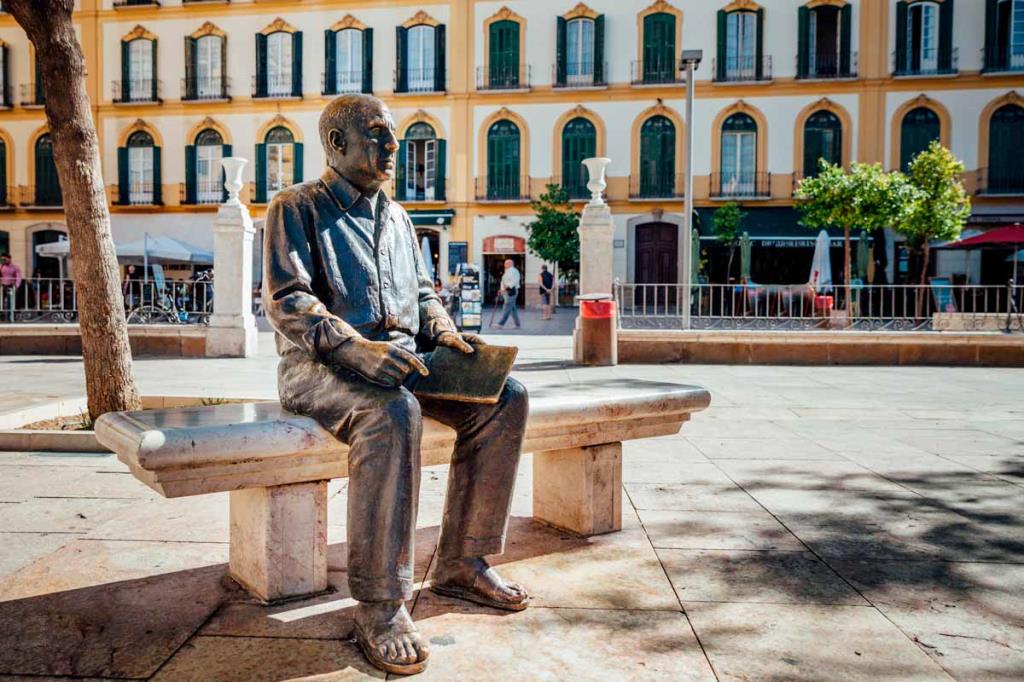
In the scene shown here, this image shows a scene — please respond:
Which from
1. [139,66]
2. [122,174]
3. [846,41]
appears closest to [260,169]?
[122,174]

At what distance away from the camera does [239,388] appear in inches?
327

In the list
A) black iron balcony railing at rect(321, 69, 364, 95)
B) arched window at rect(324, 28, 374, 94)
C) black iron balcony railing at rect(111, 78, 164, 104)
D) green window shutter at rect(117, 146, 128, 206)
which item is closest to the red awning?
arched window at rect(324, 28, 374, 94)

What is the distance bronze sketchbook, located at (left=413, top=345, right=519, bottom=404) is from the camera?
9.19ft

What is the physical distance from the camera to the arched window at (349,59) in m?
29.3

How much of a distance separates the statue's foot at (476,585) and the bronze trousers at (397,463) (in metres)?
0.04

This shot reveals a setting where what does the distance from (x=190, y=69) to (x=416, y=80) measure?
828 cm

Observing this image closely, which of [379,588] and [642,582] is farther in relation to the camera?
[642,582]

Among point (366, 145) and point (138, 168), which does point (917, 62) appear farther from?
point (366, 145)

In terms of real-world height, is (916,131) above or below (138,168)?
above

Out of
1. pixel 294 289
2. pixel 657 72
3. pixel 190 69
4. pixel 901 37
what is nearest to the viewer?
pixel 294 289

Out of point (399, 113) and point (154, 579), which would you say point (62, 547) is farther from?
point (399, 113)

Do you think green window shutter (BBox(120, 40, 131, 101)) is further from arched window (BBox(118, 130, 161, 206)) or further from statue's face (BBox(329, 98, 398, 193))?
statue's face (BBox(329, 98, 398, 193))

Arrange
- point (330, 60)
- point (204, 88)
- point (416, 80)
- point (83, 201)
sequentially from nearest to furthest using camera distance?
point (83, 201) → point (416, 80) → point (330, 60) → point (204, 88)

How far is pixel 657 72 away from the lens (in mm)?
28047
